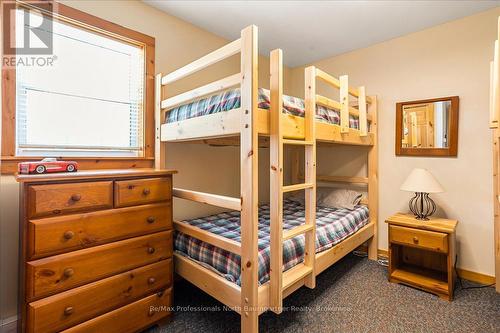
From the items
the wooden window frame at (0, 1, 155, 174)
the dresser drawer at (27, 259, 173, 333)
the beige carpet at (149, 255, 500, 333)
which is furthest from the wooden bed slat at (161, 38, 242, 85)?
the beige carpet at (149, 255, 500, 333)

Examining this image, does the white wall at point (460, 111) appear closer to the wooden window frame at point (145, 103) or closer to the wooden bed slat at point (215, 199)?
the wooden bed slat at point (215, 199)

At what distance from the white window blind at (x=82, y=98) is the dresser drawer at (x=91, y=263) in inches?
33.2

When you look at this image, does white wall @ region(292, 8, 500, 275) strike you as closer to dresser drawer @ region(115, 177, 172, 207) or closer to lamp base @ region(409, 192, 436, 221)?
lamp base @ region(409, 192, 436, 221)

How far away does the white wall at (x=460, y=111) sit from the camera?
2355mm

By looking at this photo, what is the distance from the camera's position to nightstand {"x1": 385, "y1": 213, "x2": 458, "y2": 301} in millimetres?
2131

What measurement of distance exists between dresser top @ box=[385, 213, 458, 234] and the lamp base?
0.36ft

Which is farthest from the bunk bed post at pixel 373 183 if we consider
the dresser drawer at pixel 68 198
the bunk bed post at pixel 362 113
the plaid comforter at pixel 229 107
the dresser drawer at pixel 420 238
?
the dresser drawer at pixel 68 198

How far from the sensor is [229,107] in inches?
59.7

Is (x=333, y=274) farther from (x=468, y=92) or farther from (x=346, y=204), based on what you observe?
(x=468, y=92)

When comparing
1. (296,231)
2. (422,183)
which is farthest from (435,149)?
(296,231)

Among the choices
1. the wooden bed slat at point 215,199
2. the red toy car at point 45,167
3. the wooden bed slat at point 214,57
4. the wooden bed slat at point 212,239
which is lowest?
the wooden bed slat at point 212,239

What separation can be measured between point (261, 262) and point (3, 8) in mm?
2277

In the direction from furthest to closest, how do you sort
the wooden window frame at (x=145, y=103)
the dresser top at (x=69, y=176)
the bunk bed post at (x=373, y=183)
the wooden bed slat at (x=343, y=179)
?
the wooden bed slat at (x=343, y=179)
the bunk bed post at (x=373, y=183)
the wooden window frame at (x=145, y=103)
the dresser top at (x=69, y=176)

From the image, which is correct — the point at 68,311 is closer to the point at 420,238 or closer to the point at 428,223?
Result: the point at 420,238
